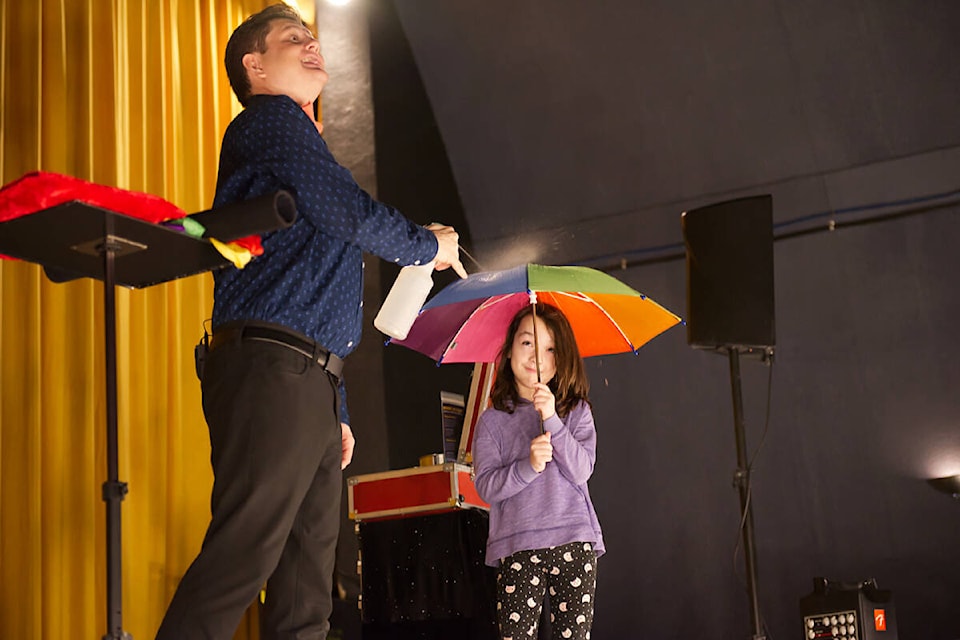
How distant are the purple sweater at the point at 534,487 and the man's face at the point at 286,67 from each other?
4.32ft

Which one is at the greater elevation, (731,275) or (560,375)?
(731,275)

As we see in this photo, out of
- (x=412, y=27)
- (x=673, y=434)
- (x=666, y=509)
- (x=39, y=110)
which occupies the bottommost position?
(x=666, y=509)

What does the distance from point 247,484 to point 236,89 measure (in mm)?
991

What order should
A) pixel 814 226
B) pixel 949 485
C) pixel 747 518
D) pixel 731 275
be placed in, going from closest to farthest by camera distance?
pixel 747 518 < pixel 731 275 < pixel 949 485 < pixel 814 226

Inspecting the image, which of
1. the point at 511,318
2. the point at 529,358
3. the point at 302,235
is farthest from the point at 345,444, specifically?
the point at 511,318

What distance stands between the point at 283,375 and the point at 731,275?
5.17ft

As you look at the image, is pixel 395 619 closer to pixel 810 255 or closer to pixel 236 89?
pixel 236 89

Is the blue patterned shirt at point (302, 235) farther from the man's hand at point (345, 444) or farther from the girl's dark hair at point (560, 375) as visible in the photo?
the girl's dark hair at point (560, 375)

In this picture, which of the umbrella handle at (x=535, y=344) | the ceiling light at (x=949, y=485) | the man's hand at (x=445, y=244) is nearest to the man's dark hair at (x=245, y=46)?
the man's hand at (x=445, y=244)

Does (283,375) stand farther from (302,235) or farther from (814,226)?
(814,226)

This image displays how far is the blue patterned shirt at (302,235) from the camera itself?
2107 millimetres

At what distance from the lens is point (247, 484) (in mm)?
1957

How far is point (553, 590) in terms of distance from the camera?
125 inches

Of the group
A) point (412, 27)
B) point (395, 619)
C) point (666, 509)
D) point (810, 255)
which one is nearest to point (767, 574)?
point (666, 509)
